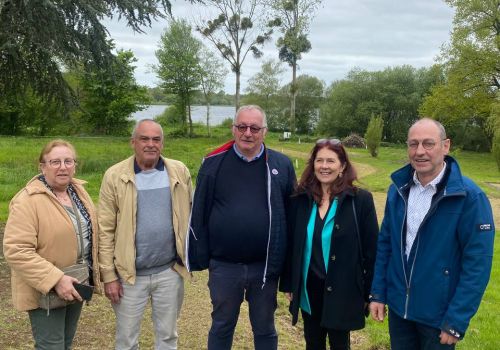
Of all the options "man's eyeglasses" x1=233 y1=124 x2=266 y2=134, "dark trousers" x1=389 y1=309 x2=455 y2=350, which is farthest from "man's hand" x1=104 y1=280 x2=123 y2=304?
"dark trousers" x1=389 y1=309 x2=455 y2=350

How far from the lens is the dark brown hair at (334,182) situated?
10.5 ft

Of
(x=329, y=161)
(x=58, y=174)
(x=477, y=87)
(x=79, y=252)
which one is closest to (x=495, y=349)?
(x=329, y=161)

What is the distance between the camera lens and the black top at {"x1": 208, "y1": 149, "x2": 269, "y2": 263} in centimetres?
A: 327

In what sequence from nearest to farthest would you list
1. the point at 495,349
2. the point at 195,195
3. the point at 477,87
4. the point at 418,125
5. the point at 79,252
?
1. the point at 418,125
2. the point at 79,252
3. the point at 195,195
4. the point at 495,349
5. the point at 477,87

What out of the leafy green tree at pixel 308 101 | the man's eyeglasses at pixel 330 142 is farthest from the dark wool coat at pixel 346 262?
the leafy green tree at pixel 308 101

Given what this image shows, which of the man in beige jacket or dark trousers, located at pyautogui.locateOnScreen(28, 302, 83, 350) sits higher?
the man in beige jacket

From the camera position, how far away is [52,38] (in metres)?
6.60

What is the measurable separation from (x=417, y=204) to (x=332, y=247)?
1.92ft

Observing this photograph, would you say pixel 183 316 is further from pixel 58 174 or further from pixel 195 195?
pixel 58 174

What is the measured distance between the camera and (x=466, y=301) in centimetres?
266

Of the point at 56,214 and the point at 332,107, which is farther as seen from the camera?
the point at 332,107

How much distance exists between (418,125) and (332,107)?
139 feet

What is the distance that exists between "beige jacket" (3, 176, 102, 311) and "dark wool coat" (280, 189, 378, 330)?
4.69 feet

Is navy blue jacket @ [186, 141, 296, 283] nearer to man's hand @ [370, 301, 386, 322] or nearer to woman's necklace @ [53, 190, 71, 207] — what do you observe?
man's hand @ [370, 301, 386, 322]
